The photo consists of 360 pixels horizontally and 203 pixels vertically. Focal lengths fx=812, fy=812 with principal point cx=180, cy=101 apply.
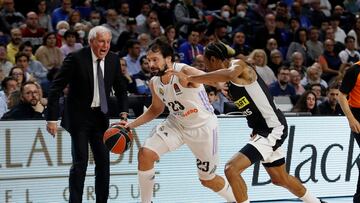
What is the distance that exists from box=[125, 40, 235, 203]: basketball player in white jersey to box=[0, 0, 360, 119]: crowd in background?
2.32 meters

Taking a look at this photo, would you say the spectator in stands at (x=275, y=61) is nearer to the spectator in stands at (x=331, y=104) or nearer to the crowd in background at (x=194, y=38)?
the crowd in background at (x=194, y=38)

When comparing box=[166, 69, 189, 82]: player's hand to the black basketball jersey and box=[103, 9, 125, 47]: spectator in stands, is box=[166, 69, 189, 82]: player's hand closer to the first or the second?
the black basketball jersey

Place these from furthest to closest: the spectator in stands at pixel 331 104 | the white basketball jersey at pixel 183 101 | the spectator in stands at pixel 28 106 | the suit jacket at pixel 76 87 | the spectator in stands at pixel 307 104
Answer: the spectator in stands at pixel 331 104 → the spectator in stands at pixel 307 104 → the spectator in stands at pixel 28 106 → the suit jacket at pixel 76 87 → the white basketball jersey at pixel 183 101

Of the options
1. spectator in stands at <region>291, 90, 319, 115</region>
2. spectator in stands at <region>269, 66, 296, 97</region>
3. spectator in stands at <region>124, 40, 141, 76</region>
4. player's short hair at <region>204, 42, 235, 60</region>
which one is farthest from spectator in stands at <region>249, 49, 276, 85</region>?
player's short hair at <region>204, 42, 235, 60</region>

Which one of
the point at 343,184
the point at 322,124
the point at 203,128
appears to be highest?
the point at 203,128

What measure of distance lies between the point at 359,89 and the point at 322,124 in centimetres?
236

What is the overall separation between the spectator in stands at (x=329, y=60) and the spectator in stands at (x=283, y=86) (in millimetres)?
2496

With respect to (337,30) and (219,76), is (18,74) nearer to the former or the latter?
(219,76)

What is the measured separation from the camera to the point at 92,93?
8.46 metres

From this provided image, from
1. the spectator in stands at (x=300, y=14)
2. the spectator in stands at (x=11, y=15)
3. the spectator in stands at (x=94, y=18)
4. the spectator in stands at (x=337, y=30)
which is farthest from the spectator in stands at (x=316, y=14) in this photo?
the spectator in stands at (x=11, y=15)

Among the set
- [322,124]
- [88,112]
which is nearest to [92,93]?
[88,112]

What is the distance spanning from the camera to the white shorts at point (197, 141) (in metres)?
8.21

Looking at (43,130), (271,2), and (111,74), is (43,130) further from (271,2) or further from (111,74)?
(271,2)

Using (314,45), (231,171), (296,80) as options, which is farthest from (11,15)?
(231,171)
